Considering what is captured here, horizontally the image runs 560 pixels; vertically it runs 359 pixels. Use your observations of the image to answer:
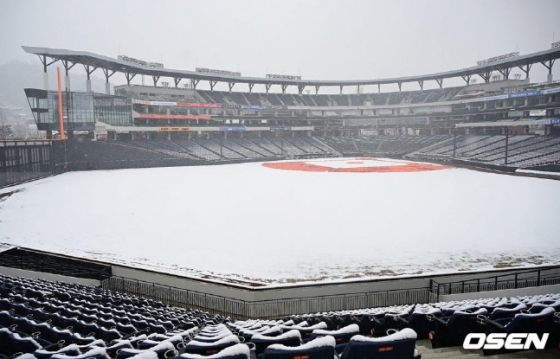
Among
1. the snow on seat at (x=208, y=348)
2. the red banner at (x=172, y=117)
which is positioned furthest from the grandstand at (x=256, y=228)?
the red banner at (x=172, y=117)

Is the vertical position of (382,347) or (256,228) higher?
(382,347)

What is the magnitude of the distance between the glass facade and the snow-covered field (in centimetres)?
1928

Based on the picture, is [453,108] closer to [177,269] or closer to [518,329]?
A: [177,269]

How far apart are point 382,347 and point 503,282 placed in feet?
45.3

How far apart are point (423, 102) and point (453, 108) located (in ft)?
28.6

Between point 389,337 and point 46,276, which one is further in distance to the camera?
point 46,276

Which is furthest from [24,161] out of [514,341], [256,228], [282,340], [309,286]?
[514,341]

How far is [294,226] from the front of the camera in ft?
81.5

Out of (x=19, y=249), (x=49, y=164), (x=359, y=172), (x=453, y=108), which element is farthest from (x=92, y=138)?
(x=453, y=108)

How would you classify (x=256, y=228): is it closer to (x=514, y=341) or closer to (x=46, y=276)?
(x=46, y=276)

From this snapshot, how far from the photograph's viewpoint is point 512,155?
5953cm

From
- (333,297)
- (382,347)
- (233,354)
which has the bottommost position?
(333,297)

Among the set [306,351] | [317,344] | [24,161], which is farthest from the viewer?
[24,161]

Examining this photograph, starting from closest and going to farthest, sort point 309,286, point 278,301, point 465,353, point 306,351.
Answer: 1. point 306,351
2. point 465,353
3. point 278,301
4. point 309,286
